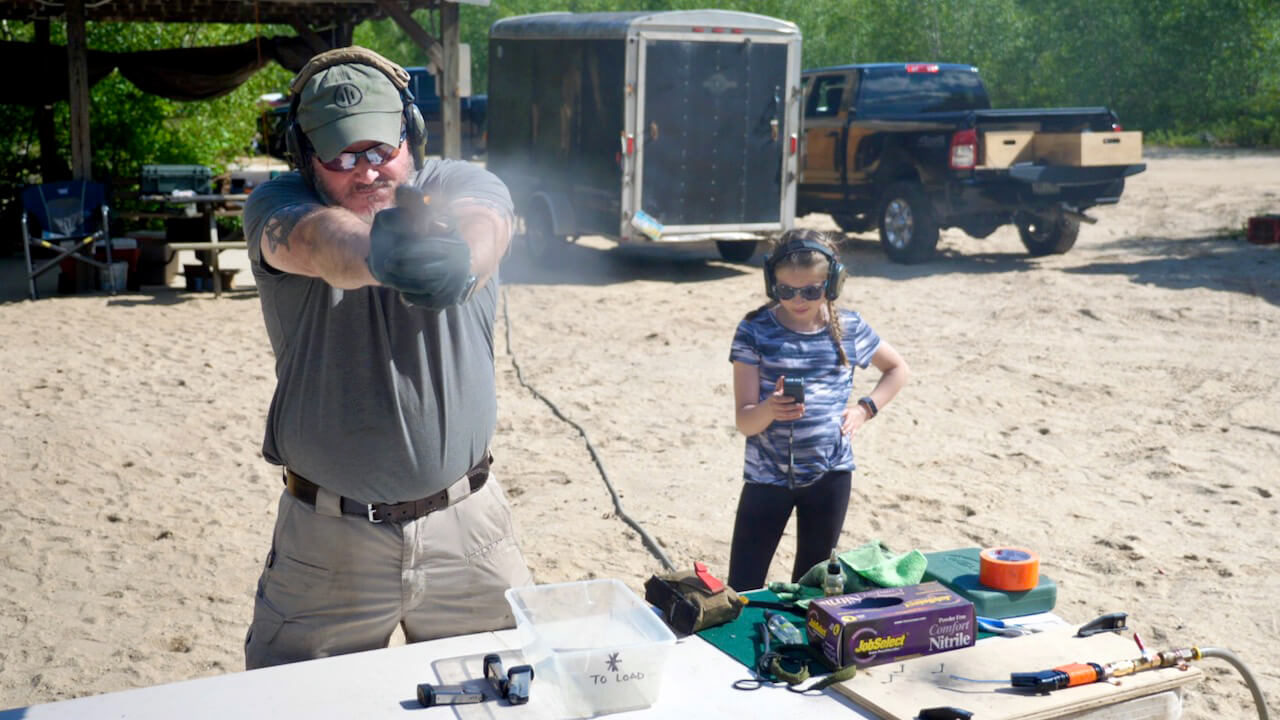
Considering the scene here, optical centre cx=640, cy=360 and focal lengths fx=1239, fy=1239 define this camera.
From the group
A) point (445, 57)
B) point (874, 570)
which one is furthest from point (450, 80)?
point (874, 570)

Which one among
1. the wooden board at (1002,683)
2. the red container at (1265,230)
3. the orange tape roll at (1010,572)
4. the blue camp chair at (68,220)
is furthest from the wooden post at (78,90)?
the red container at (1265,230)

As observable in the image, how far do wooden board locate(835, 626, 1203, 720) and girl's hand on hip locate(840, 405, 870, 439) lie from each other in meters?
1.32

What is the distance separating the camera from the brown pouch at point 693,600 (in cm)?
264

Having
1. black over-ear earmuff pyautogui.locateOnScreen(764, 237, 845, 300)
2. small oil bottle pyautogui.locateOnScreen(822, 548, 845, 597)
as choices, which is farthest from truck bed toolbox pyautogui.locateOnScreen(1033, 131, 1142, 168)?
small oil bottle pyautogui.locateOnScreen(822, 548, 845, 597)

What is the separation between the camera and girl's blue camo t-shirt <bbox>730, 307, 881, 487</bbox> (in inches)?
151

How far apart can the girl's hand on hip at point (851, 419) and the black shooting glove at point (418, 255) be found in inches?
85.0

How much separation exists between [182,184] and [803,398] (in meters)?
11.0

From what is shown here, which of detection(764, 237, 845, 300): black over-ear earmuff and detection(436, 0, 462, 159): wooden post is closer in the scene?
detection(764, 237, 845, 300): black over-ear earmuff

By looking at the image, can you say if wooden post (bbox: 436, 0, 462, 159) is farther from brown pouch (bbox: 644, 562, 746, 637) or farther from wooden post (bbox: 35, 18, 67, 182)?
brown pouch (bbox: 644, 562, 746, 637)

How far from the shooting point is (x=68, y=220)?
11.5 m

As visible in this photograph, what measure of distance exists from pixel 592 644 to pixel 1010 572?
3.37 feet

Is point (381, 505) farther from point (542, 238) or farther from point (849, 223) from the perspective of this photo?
point (849, 223)

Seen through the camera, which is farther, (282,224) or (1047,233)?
(1047,233)

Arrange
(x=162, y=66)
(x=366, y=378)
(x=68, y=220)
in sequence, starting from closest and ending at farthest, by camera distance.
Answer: (x=366, y=378)
(x=68, y=220)
(x=162, y=66)
